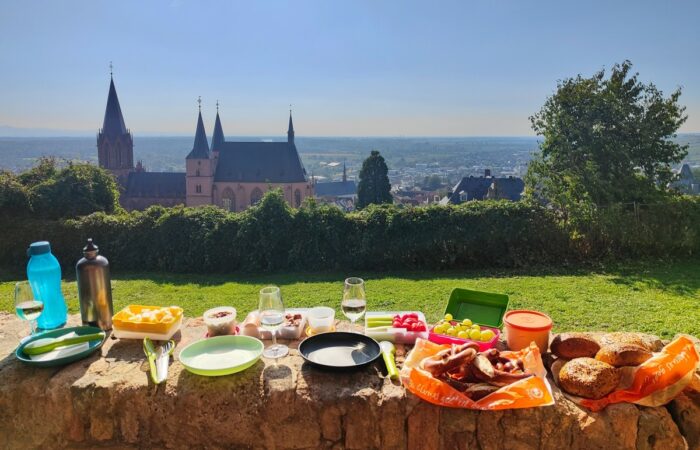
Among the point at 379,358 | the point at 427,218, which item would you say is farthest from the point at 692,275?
the point at 379,358

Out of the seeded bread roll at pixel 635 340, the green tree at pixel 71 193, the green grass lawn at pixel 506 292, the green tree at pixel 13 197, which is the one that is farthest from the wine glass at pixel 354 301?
the green tree at pixel 13 197

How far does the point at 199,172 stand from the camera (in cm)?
5100

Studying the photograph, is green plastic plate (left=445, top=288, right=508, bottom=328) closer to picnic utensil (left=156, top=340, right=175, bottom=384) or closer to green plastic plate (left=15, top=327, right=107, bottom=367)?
picnic utensil (left=156, top=340, right=175, bottom=384)

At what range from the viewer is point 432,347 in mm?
2752

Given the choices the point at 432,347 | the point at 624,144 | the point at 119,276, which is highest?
the point at 624,144

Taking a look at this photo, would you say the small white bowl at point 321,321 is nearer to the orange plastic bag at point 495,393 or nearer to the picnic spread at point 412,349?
the picnic spread at point 412,349

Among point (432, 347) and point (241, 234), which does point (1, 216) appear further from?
point (432, 347)

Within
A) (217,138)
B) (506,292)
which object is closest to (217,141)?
(217,138)

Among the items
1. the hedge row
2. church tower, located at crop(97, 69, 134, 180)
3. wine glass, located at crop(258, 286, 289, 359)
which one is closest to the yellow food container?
wine glass, located at crop(258, 286, 289, 359)

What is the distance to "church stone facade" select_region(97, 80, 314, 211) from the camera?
167 feet

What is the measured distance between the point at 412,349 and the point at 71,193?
1232cm

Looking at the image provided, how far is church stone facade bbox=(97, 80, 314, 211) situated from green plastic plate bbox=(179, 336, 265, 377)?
156ft

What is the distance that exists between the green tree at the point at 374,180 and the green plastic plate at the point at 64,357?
26.5 meters

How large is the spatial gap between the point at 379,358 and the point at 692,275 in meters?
9.21
